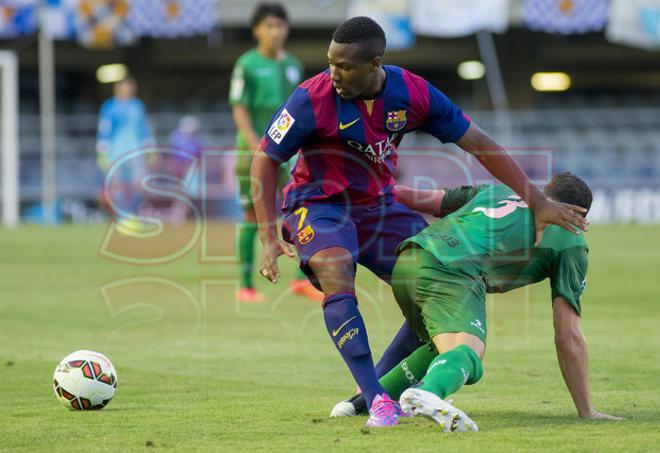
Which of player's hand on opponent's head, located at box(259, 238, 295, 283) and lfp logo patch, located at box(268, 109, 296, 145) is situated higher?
lfp logo patch, located at box(268, 109, 296, 145)

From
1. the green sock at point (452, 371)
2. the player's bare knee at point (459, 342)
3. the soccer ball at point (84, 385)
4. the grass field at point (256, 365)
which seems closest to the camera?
the green sock at point (452, 371)

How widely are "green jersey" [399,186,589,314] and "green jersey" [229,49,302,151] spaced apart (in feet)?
19.7

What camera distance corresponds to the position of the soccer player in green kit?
557 cm

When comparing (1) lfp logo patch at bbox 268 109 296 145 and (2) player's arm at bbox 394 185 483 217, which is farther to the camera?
(2) player's arm at bbox 394 185 483 217

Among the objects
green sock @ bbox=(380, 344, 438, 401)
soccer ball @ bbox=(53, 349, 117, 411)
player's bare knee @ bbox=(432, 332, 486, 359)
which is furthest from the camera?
soccer ball @ bbox=(53, 349, 117, 411)

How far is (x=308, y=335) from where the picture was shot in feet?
32.1

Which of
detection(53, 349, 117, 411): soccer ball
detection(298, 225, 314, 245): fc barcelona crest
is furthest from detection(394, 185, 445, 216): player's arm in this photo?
detection(53, 349, 117, 411): soccer ball

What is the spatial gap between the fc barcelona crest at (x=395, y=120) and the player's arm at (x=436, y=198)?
56 centimetres

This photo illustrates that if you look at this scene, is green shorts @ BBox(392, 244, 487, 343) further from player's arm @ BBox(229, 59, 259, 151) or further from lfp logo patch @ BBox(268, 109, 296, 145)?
player's arm @ BBox(229, 59, 259, 151)

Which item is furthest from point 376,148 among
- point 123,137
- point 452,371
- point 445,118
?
point 123,137

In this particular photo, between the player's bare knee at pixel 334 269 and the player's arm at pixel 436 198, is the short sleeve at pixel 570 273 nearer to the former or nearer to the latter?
the player's arm at pixel 436 198

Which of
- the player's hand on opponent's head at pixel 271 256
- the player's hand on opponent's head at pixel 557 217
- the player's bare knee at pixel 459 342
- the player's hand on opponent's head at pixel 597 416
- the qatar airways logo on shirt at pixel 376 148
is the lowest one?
the player's hand on opponent's head at pixel 597 416

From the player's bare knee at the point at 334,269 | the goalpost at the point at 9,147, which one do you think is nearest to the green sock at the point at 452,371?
the player's bare knee at the point at 334,269

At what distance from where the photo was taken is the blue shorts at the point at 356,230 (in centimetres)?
593
